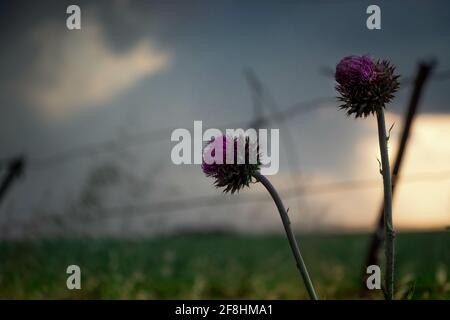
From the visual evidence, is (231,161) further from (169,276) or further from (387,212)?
(169,276)

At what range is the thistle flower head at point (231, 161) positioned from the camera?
7.05 ft

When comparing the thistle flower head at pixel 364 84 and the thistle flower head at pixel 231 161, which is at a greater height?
the thistle flower head at pixel 364 84

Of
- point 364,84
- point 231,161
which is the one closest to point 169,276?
point 231,161

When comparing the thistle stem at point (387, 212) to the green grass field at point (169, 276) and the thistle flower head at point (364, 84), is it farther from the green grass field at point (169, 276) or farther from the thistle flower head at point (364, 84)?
the green grass field at point (169, 276)

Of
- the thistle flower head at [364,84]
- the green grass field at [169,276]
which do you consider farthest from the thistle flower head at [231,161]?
the green grass field at [169,276]

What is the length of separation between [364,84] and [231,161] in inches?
19.5

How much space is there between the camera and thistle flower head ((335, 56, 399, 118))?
2.19 meters

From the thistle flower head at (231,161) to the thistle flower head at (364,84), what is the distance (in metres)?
0.35

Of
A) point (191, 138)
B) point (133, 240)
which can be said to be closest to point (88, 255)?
point (133, 240)

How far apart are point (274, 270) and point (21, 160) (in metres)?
2.48

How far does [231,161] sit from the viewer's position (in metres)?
2.21
